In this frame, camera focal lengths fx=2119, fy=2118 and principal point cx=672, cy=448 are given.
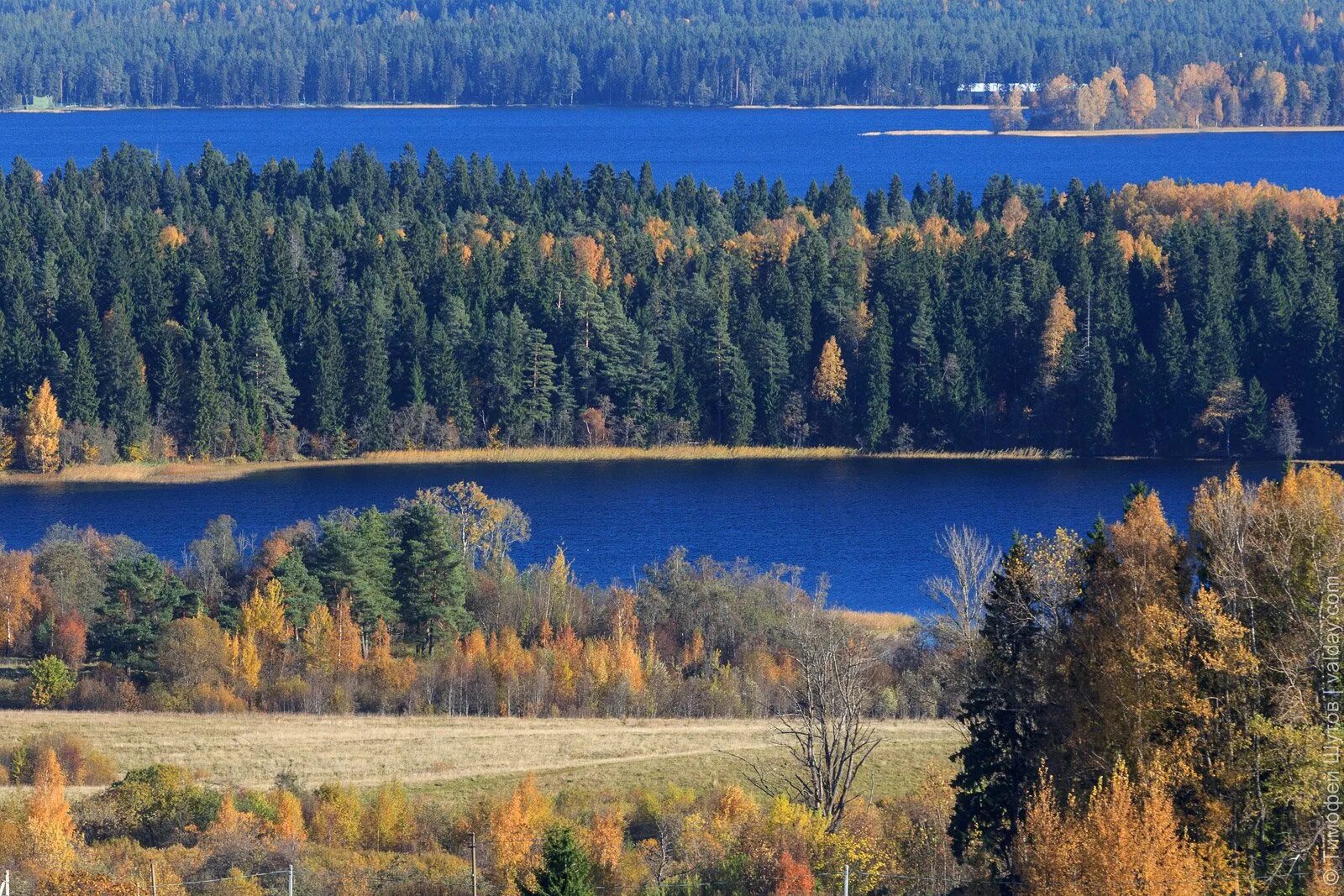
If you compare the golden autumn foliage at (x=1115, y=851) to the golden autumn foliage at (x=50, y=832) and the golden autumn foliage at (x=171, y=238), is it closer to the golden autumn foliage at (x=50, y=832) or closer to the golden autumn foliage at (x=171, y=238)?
the golden autumn foliage at (x=50, y=832)

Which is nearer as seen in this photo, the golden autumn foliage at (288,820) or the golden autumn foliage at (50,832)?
the golden autumn foliage at (50,832)

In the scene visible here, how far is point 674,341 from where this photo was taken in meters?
86.1

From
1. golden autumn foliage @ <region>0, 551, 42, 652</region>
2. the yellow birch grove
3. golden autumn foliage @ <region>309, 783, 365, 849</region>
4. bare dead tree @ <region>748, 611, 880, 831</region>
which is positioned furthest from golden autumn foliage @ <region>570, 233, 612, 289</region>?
golden autumn foliage @ <region>309, 783, 365, 849</region>

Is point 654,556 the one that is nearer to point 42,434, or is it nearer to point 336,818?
point 42,434

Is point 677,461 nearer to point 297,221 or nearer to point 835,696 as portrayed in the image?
point 297,221

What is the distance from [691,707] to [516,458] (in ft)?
118

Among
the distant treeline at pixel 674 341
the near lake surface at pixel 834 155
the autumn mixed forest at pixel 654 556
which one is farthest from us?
the near lake surface at pixel 834 155

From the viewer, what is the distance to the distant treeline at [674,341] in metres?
81.6

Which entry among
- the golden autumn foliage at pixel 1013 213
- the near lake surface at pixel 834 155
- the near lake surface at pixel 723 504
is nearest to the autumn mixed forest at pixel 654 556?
the near lake surface at pixel 723 504

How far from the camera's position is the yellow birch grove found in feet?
261

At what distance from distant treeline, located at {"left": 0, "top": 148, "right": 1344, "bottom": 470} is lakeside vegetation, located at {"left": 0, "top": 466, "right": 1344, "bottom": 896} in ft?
74.0

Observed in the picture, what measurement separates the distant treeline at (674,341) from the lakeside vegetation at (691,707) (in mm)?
22558

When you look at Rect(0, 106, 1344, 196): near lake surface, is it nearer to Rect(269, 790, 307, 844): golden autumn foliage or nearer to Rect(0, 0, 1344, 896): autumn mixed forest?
Rect(0, 0, 1344, 896): autumn mixed forest

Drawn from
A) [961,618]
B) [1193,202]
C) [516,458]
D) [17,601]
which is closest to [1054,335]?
[1193,202]
